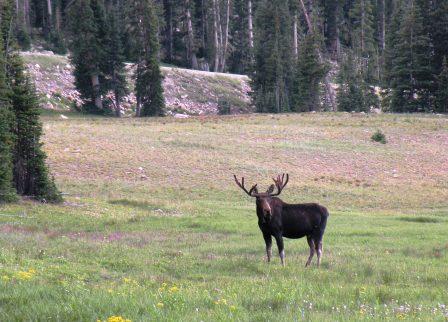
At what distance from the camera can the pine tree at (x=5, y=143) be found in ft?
81.4

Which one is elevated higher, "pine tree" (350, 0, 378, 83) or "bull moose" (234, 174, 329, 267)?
"pine tree" (350, 0, 378, 83)

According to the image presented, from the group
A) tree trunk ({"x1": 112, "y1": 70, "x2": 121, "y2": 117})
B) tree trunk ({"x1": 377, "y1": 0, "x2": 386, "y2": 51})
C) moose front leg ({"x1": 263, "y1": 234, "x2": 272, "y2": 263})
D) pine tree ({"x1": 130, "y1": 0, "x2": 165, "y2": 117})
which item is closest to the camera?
moose front leg ({"x1": 263, "y1": 234, "x2": 272, "y2": 263})

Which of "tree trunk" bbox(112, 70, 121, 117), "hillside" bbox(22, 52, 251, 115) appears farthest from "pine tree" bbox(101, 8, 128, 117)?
"hillside" bbox(22, 52, 251, 115)

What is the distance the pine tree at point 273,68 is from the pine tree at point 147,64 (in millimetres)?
13038

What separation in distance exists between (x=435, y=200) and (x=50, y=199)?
816 inches

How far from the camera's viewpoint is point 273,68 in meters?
72.0

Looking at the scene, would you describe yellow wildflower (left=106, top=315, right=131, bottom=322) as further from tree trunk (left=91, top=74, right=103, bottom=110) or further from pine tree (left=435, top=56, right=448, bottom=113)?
pine tree (left=435, top=56, right=448, bottom=113)

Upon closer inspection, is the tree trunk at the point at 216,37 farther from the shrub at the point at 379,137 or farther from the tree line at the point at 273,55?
the shrub at the point at 379,137

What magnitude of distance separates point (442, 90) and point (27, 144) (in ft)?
152

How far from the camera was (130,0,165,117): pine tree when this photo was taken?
62.4 metres

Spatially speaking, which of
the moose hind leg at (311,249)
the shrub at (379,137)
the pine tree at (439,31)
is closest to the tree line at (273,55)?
the pine tree at (439,31)

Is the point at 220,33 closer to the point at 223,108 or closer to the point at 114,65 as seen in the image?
the point at 223,108

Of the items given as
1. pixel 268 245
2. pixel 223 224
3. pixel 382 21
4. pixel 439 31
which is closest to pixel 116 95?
pixel 439 31

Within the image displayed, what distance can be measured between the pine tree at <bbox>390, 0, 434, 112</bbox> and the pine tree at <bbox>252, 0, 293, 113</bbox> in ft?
40.2
